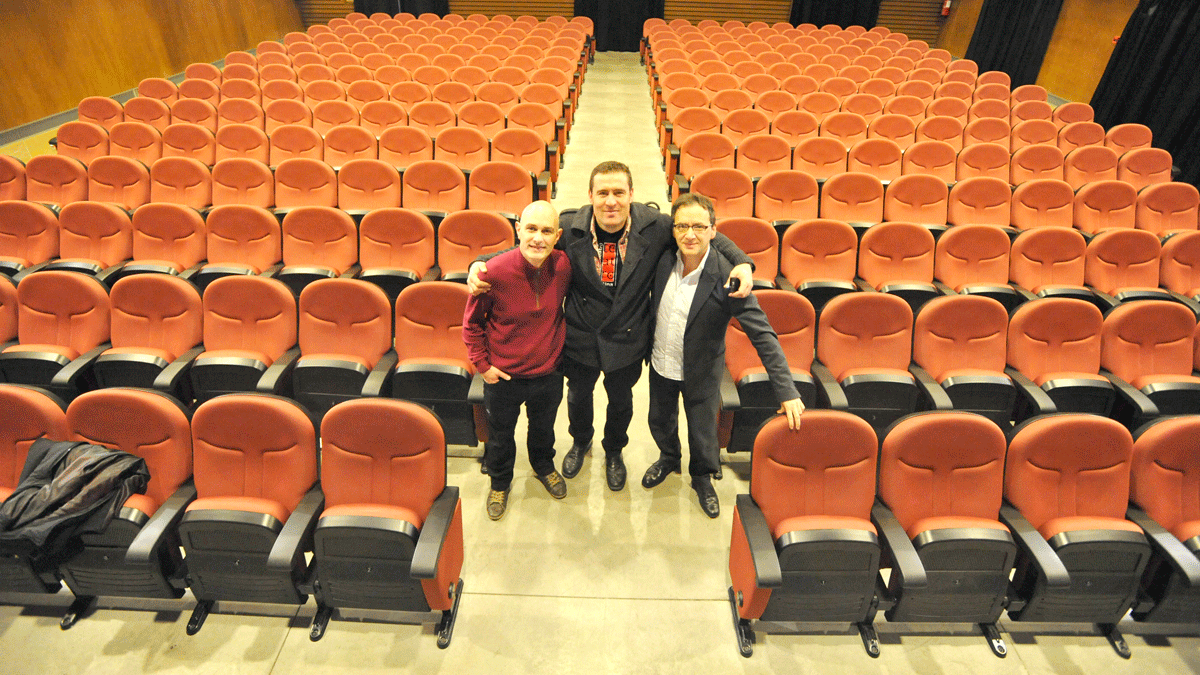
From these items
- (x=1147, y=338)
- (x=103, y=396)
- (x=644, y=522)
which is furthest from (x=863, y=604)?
(x=103, y=396)

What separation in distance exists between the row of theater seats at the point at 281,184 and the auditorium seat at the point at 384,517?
2.14 metres

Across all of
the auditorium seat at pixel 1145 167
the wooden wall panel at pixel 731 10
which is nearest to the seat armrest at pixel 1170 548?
the auditorium seat at pixel 1145 167

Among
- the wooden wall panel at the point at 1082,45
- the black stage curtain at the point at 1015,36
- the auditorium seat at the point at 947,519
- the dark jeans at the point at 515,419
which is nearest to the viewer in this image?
the auditorium seat at the point at 947,519

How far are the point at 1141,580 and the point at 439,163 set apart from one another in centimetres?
363

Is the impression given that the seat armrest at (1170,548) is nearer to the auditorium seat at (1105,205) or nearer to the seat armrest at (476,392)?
the seat armrest at (476,392)

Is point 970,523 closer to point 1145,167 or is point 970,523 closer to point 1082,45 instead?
point 1145,167

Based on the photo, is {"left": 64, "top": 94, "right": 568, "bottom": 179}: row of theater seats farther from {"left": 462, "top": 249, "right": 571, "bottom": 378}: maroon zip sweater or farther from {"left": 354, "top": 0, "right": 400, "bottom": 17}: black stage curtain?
{"left": 354, "top": 0, "right": 400, "bottom": 17}: black stage curtain

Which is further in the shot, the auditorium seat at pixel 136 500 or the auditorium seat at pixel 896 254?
the auditorium seat at pixel 896 254

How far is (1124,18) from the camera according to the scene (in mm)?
6270

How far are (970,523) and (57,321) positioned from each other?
3.44 metres

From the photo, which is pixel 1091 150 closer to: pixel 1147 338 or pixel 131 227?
pixel 1147 338

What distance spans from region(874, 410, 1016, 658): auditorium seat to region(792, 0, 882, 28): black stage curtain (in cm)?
989

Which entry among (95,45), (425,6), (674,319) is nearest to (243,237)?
(674,319)

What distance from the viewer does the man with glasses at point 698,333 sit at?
1704 millimetres
